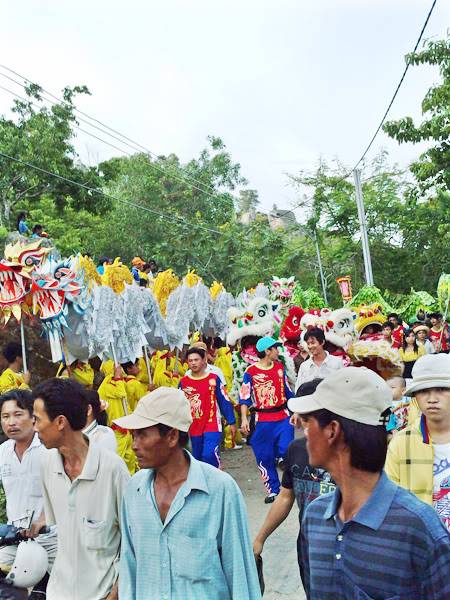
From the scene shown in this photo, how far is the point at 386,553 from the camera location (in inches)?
75.5

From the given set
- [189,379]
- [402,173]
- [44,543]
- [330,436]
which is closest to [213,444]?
[189,379]

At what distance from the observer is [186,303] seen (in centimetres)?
1044

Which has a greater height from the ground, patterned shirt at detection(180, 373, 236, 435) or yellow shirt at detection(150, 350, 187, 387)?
yellow shirt at detection(150, 350, 187, 387)

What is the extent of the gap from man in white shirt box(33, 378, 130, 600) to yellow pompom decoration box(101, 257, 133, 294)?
5161 millimetres

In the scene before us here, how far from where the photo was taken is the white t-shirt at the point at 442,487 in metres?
2.93

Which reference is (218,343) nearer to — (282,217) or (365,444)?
(365,444)

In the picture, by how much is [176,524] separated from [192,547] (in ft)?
0.33

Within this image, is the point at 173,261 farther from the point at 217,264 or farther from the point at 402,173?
the point at 402,173

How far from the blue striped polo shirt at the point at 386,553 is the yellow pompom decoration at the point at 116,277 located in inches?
259

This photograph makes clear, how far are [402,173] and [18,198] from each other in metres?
16.9

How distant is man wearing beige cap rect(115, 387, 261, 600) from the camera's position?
255cm

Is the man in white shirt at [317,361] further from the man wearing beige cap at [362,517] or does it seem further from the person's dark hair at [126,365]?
the man wearing beige cap at [362,517]

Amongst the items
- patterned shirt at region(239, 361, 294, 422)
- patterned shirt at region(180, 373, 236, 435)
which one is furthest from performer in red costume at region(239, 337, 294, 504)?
patterned shirt at region(180, 373, 236, 435)

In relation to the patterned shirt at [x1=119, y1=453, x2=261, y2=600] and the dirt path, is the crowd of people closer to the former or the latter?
the patterned shirt at [x1=119, y1=453, x2=261, y2=600]
